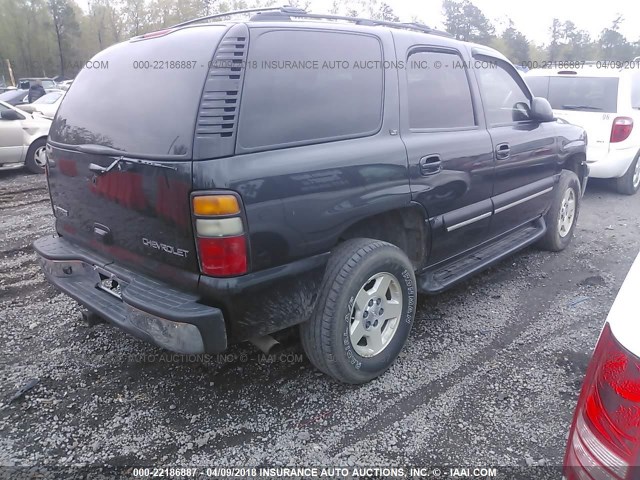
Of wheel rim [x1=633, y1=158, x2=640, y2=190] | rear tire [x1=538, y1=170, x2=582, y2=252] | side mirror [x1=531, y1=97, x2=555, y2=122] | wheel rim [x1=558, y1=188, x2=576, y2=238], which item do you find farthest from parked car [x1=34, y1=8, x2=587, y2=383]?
wheel rim [x1=633, y1=158, x2=640, y2=190]

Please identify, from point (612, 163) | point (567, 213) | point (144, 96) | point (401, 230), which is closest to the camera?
point (144, 96)

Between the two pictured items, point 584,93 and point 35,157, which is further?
point 35,157

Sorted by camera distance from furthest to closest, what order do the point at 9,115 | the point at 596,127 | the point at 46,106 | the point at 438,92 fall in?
the point at 46,106, the point at 9,115, the point at 596,127, the point at 438,92

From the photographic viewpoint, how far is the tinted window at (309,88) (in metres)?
2.18

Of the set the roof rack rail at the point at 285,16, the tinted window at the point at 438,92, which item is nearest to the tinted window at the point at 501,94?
the tinted window at the point at 438,92

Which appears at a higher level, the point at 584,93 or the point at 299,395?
the point at 584,93

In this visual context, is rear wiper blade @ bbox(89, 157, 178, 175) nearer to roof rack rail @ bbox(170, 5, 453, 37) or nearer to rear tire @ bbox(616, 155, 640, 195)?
roof rack rail @ bbox(170, 5, 453, 37)

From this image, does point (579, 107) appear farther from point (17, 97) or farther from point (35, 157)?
point (17, 97)

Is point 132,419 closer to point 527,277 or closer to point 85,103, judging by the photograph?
→ point 85,103

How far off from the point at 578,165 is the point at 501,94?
1608 millimetres

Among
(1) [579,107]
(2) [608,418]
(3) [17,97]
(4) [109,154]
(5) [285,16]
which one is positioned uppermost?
(3) [17,97]

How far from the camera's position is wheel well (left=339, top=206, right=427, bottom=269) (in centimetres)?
274

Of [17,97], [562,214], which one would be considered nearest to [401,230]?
[562,214]

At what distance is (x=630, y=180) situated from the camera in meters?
6.99
